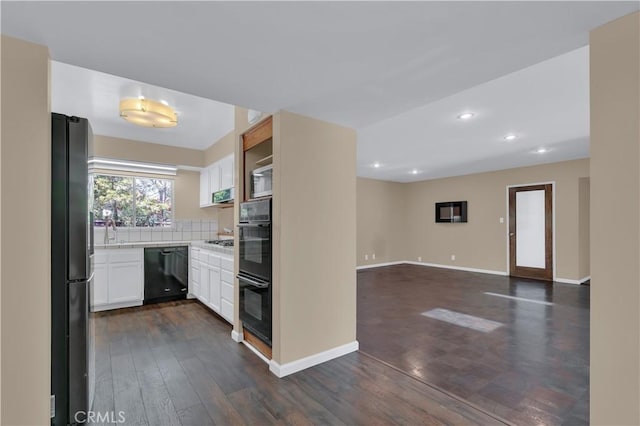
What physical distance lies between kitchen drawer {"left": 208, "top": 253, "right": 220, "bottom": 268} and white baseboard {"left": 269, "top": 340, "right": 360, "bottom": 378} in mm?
1671

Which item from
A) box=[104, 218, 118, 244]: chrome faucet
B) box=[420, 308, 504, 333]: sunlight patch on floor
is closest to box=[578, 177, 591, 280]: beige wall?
box=[420, 308, 504, 333]: sunlight patch on floor

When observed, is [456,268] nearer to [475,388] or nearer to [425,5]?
[475,388]

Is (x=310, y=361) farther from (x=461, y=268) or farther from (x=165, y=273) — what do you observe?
(x=461, y=268)

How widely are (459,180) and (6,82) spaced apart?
8.23 m

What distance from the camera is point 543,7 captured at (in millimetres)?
1306

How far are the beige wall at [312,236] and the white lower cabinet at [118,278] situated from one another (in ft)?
9.69

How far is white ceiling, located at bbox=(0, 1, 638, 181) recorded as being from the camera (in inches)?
52.1

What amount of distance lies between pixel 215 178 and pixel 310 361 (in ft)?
11.0

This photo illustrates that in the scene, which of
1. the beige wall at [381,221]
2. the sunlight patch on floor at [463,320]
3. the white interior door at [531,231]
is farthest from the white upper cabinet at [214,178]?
the white interior door at [531,231]

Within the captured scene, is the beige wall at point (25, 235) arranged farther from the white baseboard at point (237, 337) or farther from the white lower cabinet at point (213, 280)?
the white lower cabinet at point (213, 280)

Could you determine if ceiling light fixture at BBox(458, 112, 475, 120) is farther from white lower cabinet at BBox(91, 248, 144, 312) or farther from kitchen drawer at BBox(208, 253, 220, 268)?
white lower cabinet at BBox(91, 248, 144, 312)

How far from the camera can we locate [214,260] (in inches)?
155

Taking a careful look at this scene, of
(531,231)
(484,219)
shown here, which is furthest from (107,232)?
(531,231)

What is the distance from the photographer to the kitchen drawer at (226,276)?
11.5 ft
